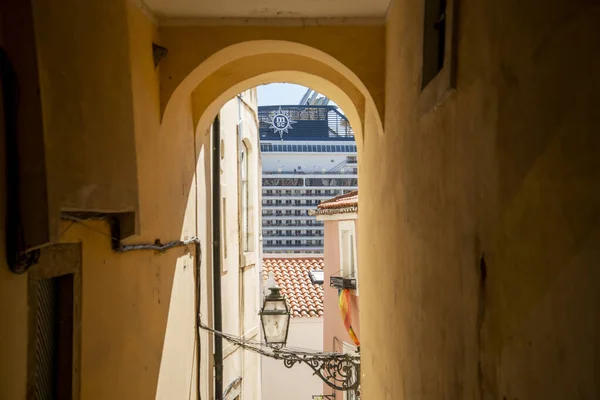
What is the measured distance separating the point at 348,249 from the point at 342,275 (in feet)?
2.25

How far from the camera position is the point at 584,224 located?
5.76 feet

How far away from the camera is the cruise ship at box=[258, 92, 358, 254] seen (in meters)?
61.8

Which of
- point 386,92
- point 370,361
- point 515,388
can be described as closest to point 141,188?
point 386,92

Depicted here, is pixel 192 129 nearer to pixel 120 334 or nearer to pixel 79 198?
pixel 120 334

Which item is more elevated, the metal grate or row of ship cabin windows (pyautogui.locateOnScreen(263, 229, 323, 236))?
row of ship cabin windows (pyautogui.locateOnScreen(263, 229, 323, 236))

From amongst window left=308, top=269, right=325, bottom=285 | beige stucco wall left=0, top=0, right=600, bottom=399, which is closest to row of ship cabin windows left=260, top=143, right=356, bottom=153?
window left=308, top=269, right=325, bottom=285

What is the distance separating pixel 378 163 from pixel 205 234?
11.1 ft

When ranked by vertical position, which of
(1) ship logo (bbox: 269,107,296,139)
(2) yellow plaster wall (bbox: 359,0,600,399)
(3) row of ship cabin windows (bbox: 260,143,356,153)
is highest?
(1) ship logo (bbox: 269,107,296,139)

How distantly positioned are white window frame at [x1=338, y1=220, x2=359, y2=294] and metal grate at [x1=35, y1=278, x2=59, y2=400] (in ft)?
30.0

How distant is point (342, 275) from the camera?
46.0ft

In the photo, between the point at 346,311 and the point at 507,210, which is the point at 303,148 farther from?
the point at 507,210

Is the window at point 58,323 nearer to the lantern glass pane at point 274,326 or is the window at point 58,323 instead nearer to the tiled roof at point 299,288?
the lantern glass pane at point 274,326

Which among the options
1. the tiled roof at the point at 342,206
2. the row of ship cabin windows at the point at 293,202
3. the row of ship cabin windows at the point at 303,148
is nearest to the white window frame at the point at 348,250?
the tiled roof at the point at 342,206

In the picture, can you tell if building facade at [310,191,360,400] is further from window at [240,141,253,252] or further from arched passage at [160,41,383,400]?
arched passage at [160,41,383,400]
